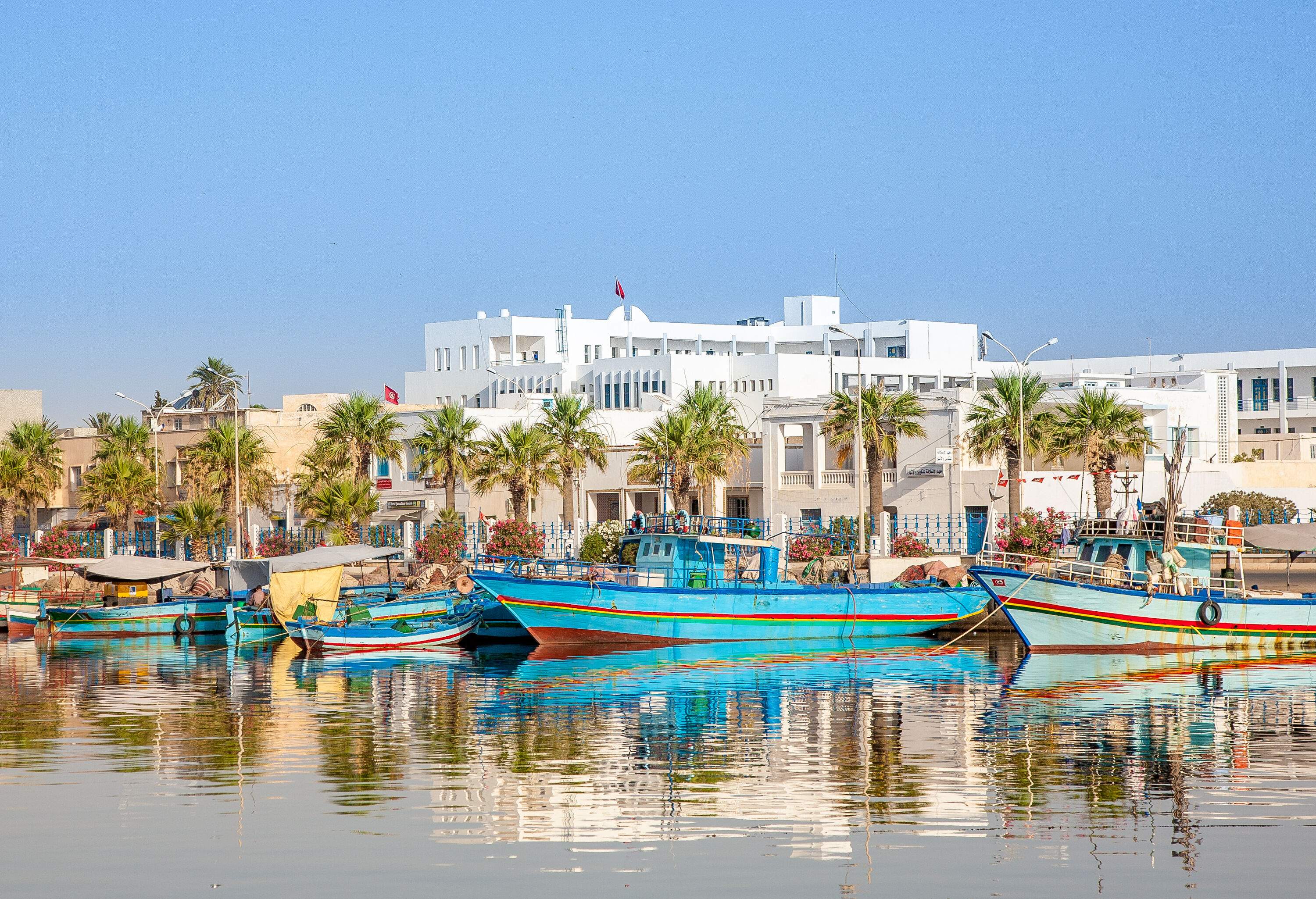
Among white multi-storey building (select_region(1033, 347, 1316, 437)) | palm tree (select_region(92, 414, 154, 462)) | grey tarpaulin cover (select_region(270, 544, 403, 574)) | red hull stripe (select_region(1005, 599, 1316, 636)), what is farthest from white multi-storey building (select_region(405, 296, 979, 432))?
red hull stripe (select_region(1005, 599, 1316, 636))

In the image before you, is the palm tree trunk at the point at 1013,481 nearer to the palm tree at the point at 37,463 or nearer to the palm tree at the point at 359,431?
the palm tree at the point at 359,431

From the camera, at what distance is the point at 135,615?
4756 centimetres

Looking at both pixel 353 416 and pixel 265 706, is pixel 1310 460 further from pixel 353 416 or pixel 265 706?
pixel 265 706

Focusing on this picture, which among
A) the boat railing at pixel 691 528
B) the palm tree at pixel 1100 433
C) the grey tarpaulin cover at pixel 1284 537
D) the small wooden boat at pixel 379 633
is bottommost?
the small wooden boat at pixel 379 633

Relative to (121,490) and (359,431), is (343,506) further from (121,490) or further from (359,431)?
(121,490)

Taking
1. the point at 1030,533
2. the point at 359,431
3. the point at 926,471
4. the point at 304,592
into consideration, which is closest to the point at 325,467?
the point at 359,431

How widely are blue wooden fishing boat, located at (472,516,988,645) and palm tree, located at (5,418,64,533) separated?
37035mm

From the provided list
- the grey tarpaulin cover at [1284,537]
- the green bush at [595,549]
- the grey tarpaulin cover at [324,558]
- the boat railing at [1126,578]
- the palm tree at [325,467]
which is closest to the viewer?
the boat railing at [1126,578]

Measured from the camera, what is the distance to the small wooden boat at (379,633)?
128 feet

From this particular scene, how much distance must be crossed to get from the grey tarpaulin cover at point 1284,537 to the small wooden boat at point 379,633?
1979cm

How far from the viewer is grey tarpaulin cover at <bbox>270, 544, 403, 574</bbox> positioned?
4300cm

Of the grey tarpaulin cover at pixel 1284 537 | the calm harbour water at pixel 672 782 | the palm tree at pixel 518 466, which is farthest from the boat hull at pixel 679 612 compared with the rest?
the palm tree at pixel 518 466

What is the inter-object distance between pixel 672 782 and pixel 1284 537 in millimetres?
23854

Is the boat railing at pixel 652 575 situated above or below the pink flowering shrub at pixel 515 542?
below
